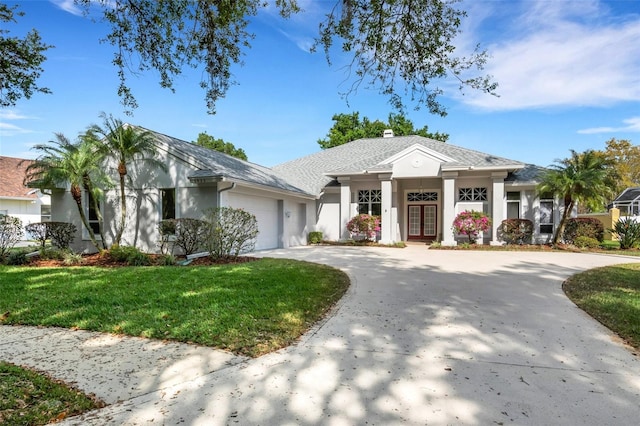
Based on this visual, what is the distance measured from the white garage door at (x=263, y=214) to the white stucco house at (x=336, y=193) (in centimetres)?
4

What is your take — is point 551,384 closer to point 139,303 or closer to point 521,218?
point 139,303

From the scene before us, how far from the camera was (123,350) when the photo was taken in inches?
160

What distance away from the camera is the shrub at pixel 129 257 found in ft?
35.4

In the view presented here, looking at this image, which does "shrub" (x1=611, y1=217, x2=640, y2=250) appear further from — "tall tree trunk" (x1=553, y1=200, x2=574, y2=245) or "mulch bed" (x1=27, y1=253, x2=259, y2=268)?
"mulch bed" (x1=27, y1=253, x2=259, y2=268)

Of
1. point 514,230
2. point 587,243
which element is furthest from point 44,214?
point 587,243

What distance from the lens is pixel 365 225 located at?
18.1 meters

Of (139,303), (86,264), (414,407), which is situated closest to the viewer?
(414,407)

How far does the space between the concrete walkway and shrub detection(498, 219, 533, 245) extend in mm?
12343

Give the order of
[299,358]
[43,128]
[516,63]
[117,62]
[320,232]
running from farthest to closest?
[320,232], [43,128], [516,63], [117,62], [299,358]

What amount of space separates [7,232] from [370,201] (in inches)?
592

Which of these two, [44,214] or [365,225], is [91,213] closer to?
[365,225]

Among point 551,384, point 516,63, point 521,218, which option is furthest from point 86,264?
point 521,218

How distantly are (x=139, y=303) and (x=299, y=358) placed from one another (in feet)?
10.9

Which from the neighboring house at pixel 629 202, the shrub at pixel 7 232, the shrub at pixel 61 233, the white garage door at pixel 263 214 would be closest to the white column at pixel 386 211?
the white garage door at pixel 263 214
